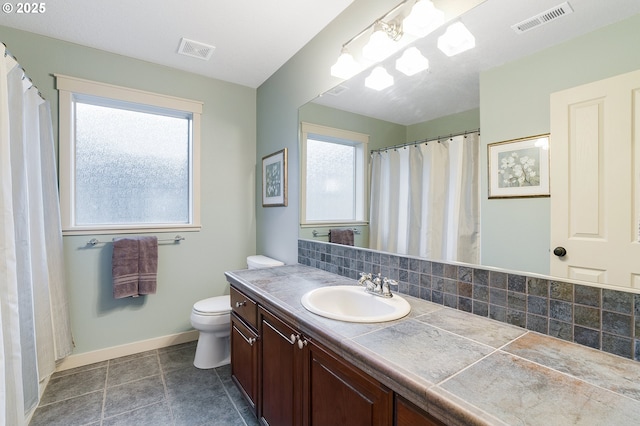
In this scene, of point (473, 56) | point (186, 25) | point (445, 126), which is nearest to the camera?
point (473, 56)

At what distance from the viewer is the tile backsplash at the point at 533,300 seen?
33.3 inches

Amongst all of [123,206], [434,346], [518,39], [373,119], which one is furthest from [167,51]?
[434,346]

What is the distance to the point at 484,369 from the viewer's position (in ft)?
2.53

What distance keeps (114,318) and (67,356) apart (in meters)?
0.37

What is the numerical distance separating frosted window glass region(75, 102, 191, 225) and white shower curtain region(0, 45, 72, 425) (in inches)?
11.6

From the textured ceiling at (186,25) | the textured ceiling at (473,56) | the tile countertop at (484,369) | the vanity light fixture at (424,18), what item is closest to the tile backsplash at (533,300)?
the tile countertop at (484,369)

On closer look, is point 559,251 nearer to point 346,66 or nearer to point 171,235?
point 346,66

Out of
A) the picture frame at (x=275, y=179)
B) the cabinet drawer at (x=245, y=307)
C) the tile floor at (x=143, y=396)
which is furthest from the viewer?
the picture frame at (x=275, y=179)

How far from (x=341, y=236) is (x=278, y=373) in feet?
2.96

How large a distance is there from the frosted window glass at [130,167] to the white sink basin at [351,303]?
1.84 m

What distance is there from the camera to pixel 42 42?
213cm

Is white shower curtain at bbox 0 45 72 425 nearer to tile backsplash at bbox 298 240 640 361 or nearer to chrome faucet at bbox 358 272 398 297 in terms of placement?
chrome faucet at bbox 358 272 398 297

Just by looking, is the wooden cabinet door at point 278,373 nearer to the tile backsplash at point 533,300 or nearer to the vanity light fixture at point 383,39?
the tile backsplash at point 533,300

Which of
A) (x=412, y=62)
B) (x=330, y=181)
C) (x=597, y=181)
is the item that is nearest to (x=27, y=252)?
(x=330, y=181)
